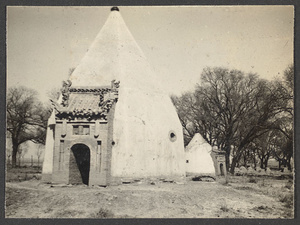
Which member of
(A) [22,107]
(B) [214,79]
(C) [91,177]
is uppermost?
(B) [214,79]

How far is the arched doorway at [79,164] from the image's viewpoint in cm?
1585

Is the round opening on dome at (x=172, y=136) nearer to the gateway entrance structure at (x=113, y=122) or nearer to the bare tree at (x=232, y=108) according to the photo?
the gateway entrance structure at (x=113, y=122)

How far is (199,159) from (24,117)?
32.0ft

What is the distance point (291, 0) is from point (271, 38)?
1.80 meters

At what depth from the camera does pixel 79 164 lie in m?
16.3

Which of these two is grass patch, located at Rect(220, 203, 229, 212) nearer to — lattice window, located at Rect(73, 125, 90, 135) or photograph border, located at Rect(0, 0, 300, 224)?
photograph border, located at Rect(0, 0, 300, 224)

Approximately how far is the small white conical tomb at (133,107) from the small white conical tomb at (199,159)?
1.50 m

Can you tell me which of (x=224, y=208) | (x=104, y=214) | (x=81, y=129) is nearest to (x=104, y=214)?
(x=104, y=214)

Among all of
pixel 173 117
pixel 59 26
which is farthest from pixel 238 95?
pixel 59 26

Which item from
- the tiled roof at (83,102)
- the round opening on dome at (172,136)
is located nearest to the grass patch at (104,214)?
the tiled roof at (83,102)

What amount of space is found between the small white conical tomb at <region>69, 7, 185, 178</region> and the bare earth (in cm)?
149

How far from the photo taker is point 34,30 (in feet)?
51.1

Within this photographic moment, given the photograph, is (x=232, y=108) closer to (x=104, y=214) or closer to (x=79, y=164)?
(x=79, y=164)

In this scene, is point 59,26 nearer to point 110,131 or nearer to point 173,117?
point 110,131
